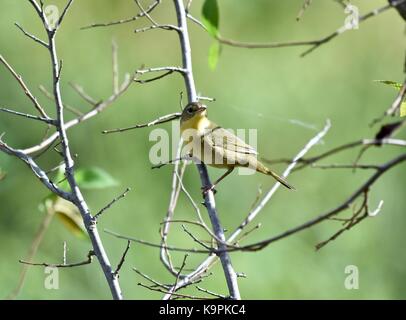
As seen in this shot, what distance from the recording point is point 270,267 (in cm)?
609

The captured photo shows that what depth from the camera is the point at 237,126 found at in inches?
255

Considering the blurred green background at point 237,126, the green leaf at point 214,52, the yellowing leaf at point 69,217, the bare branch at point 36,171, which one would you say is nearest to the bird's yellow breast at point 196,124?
the yellowing leaf at point 69,217

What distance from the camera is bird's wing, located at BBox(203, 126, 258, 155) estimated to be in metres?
3.62

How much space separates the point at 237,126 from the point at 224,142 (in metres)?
2.81

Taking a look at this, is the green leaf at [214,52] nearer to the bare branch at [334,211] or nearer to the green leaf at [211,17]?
the green leaf at [211,17]

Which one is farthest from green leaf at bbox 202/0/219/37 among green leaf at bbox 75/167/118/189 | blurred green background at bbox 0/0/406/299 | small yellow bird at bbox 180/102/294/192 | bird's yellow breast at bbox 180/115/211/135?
blurred green background at bbox 0/0/406/299

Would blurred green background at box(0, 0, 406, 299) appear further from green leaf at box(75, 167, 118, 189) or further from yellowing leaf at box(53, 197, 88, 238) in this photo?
green leaf at box(75, 167, 118, 189)

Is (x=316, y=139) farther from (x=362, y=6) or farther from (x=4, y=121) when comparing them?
(x=362, y=6)

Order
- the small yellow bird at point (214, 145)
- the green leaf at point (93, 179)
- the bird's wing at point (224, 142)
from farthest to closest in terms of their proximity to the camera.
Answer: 1. the bird's wing at point (224, 142)
2. the small yellow bird at point (214, 145)
3. the green leaf at point (93, 179)

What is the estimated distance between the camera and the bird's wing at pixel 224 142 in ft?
11.9

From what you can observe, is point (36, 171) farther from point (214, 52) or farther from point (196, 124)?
point (196, 124)

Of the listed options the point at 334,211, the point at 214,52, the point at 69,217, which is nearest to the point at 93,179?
the point at 69,217

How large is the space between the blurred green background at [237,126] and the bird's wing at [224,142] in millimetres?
1675

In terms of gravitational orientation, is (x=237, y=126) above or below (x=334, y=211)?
above
